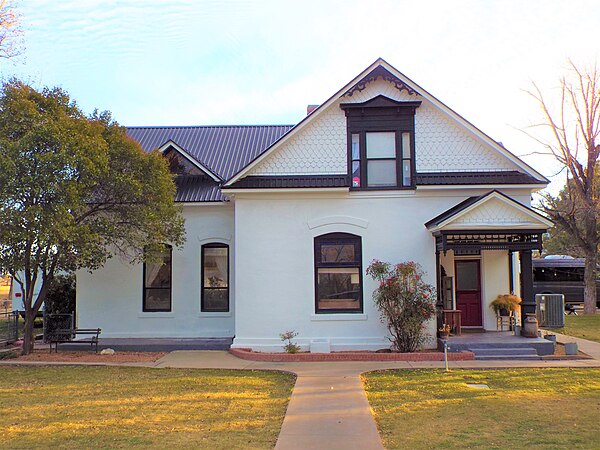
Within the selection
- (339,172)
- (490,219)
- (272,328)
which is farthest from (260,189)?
(490,219)

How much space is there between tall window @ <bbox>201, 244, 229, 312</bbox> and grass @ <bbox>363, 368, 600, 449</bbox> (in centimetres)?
676

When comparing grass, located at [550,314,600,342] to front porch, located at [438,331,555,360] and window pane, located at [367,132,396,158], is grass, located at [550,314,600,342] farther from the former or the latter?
window pane, located at [367,132,396,158]

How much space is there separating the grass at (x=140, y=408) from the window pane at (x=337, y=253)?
13.6 ft

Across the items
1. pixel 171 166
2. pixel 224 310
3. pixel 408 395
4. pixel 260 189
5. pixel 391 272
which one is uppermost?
pixel 171 166

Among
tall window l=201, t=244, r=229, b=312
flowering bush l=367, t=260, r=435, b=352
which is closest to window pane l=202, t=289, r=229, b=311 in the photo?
tall window l=201, t=244, r=229, b=312

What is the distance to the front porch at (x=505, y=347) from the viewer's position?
1366 cm

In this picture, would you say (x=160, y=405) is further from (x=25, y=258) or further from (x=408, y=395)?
(x=25, y=258)

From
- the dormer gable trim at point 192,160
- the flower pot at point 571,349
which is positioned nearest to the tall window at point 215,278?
the dormer gable trim at point 192,160

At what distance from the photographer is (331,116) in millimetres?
15570

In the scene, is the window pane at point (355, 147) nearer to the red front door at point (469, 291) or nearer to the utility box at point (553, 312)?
the red front door at point (469, 291)

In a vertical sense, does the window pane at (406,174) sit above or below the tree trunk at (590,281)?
above

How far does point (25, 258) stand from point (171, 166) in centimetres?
600

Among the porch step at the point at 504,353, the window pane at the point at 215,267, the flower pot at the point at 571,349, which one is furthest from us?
the window pane at the point at 215,267

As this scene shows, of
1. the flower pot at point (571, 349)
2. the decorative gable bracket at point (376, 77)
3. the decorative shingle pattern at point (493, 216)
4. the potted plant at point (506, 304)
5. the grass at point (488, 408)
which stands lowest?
the grass at point (488, 408)
